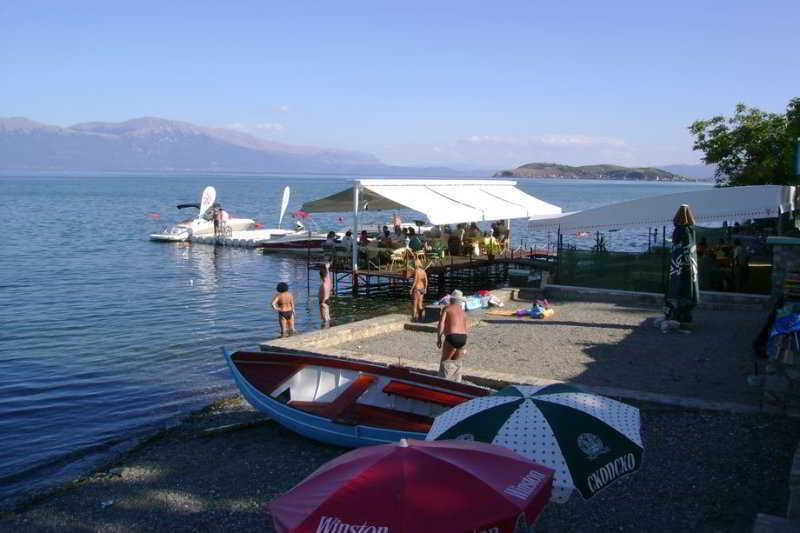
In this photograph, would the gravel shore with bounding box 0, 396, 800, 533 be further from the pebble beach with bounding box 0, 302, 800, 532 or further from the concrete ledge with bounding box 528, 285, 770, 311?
the concrete ledge with bounding box 528, 285, 770, 311

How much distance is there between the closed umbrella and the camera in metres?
13.5

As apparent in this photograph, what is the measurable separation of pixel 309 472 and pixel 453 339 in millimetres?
2625

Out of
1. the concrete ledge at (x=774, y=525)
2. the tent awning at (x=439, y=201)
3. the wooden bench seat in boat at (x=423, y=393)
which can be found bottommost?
the wooden bench seat in boat at (x=423, y=393)

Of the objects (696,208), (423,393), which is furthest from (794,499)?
(696,208)

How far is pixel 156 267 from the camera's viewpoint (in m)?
33.8

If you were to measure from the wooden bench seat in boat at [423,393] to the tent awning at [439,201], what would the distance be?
41.6 ft

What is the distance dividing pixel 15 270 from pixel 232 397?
77.9 feet

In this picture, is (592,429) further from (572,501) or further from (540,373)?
(540,373)

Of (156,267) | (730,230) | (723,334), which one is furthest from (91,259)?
(723,334)

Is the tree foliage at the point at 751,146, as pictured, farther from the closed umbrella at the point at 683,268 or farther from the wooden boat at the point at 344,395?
the wooden boat at the point at 344,395

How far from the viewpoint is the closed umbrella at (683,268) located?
Answer: 44.2 feet

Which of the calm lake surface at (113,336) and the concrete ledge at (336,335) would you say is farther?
the concrete ledge at (336,335)

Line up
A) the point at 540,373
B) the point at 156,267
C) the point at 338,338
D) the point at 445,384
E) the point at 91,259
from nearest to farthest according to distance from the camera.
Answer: the point at 445,384 → the point at 540,373 → the point at 338,338 → the point at 156,267 → the point at 91,259

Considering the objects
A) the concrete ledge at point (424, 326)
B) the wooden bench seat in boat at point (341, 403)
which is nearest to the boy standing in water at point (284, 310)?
the concrete ledge at point (424, 326)
